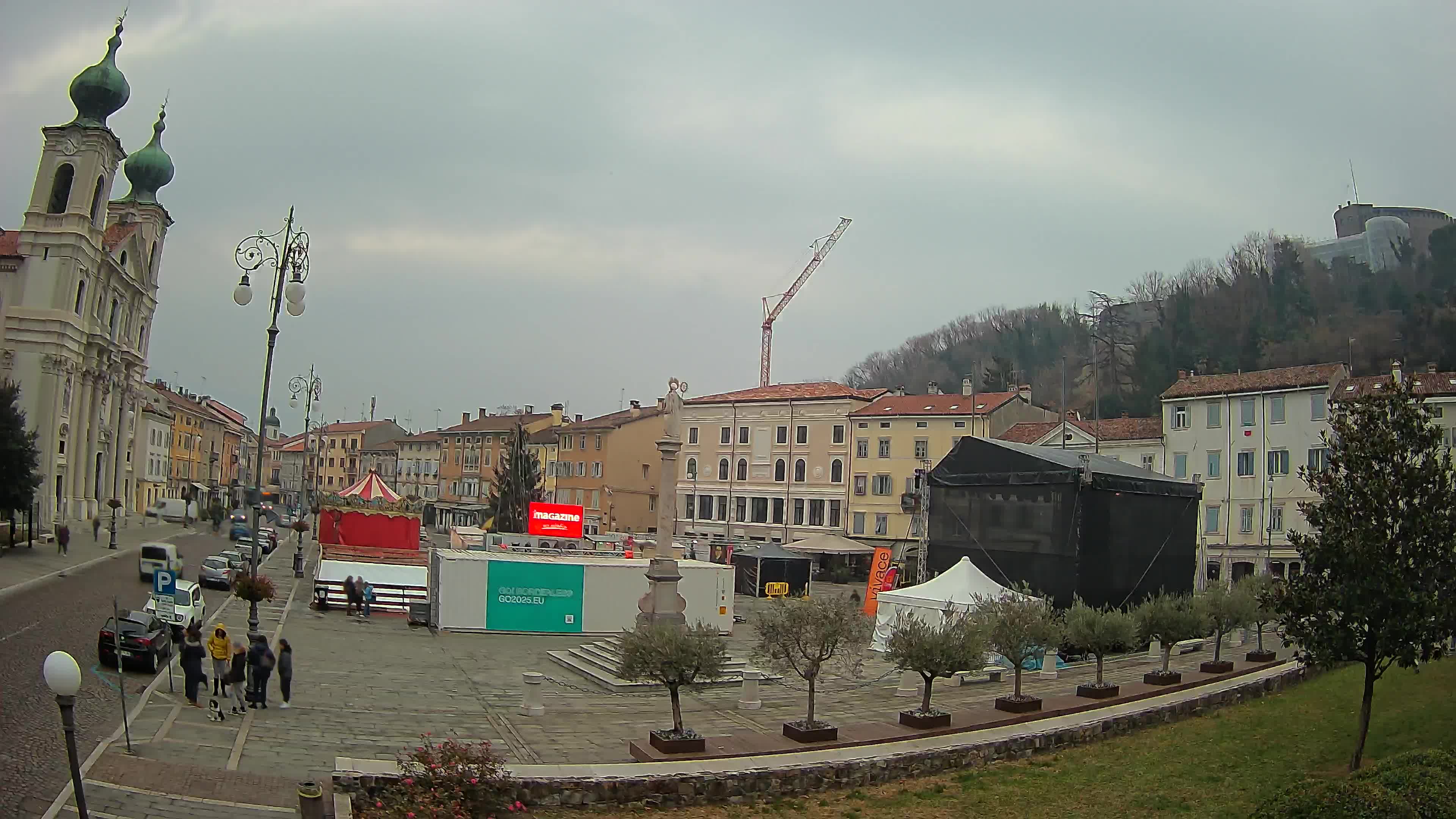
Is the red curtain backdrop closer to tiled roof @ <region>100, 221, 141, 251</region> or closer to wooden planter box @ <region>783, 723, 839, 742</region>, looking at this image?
tiled roof @ <region>100, 221, 141, 251</region>

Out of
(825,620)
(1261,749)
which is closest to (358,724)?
(825,620)

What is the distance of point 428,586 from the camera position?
110 feet

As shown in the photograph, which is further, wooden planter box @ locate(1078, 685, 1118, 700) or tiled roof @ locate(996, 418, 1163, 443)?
tiled roof @ locate(996, 418, 1163, 443)

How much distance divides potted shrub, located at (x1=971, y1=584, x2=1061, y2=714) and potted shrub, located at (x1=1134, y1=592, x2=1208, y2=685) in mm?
3890

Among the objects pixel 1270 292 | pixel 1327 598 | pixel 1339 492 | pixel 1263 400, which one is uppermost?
pixel 1270 292

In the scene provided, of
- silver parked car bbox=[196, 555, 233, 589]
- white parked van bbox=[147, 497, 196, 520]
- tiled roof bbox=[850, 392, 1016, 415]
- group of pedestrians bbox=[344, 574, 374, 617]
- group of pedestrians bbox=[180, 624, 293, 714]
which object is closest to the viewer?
group of pedestrians bbox=[180, 624, 293, 714]

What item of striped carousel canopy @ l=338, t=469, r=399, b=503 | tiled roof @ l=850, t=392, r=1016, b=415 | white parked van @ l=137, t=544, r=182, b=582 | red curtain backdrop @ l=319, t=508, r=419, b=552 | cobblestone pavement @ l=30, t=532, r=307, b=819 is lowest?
cobblestone pavement @ l=30, t=532, r=307, b=819

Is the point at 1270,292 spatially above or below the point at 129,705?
above

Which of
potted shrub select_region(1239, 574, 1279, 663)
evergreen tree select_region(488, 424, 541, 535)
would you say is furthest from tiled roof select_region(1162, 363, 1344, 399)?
evergreen tree select_region(488, 424, 541, 535)

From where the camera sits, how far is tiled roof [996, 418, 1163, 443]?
2136 inches

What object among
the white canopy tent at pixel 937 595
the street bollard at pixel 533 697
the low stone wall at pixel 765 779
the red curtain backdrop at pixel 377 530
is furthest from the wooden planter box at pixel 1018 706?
the red curtain backdrop at pixel 377 530

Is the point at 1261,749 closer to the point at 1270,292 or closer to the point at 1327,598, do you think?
the point at 1327,598

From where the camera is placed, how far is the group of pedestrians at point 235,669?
17.9 metres

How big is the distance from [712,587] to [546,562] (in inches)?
210
